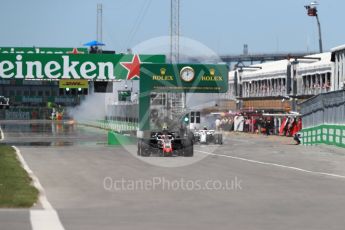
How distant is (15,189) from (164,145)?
13.4 metres

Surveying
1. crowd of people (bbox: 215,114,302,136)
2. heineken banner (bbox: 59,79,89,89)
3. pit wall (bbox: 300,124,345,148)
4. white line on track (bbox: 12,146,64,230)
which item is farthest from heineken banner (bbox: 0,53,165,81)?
white line on track (bbox: 12,146,64,230)

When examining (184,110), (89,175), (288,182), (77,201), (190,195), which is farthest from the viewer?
(184,110)

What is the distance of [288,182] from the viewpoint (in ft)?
59.6

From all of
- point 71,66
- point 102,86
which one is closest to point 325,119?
point 102,86

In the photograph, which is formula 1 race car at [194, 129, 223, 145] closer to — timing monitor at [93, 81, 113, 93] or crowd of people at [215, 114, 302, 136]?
timing monitor at [93, 81, 113, 93]

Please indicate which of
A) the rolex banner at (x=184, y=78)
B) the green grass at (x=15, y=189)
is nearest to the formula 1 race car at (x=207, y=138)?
the rolex banner at (x=184, y=78)

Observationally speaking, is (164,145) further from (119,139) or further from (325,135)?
(325,135)

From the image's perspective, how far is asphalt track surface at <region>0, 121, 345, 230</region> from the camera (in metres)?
11.1

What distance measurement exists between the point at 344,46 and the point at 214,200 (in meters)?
34.9

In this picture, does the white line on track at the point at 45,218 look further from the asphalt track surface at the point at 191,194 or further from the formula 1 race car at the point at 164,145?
the formula 1 race car at the point at 164,145

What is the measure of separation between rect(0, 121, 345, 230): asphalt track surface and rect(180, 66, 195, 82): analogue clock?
1346 centimetres

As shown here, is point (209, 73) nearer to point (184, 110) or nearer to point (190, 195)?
point (184, 110)

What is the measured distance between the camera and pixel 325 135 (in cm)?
3919

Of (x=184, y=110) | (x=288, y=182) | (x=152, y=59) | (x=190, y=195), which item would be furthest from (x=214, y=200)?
(x=152, y=59)
